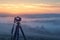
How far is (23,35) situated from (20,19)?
2.94ft

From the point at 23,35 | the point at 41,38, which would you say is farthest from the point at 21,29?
the point at 41,38

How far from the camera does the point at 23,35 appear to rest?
49.0ft

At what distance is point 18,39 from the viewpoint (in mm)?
14688

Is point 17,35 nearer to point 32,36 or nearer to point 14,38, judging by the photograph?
point 14,38

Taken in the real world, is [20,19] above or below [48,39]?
above

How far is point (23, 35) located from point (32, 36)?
4.30 feet

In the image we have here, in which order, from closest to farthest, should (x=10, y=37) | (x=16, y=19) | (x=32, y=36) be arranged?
(x=16, y=19), (x=10, y=37), (x=32, y=36)

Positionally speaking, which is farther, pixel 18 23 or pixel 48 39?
pixel 48 39

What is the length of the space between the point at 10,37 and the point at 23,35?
59 cm

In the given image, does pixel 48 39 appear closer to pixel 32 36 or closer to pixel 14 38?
pixel 32 36

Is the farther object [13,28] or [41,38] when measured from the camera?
[41,38]

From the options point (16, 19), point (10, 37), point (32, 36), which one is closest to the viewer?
point (16, 19)

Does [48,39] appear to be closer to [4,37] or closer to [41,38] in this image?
[41,38]

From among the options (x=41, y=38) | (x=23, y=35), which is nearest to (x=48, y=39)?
(x=41, y=38)
